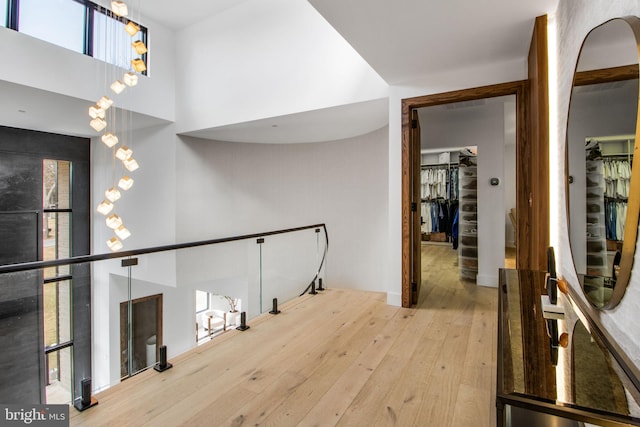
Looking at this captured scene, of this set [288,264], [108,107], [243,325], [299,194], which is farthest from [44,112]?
[243,325]

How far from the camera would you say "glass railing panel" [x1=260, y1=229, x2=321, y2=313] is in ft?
12.1

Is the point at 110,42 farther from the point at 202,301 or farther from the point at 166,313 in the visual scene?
the point at 202,301

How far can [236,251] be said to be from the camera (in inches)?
142

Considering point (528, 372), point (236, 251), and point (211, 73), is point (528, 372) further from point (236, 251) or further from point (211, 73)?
point (211, 73)

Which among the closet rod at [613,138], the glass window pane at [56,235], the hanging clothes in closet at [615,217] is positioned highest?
the closet rod at [613,138]

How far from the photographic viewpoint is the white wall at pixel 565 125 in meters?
0.86

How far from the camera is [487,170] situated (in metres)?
4.14

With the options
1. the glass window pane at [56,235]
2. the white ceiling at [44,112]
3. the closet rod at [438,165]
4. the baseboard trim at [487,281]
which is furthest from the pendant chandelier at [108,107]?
the closet rod at [438,165]

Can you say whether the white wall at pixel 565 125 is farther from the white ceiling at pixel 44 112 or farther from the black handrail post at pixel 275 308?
the white ceiling at pixel 44 112

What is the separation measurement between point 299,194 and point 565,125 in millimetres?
5252

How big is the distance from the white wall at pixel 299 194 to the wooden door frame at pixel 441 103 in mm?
2277

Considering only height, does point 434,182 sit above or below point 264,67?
below

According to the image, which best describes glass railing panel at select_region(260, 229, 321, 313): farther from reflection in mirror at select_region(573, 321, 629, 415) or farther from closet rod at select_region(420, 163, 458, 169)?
closet rod at select_region(420, 163, 458, 169)

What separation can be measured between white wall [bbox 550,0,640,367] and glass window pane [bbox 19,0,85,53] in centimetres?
585
